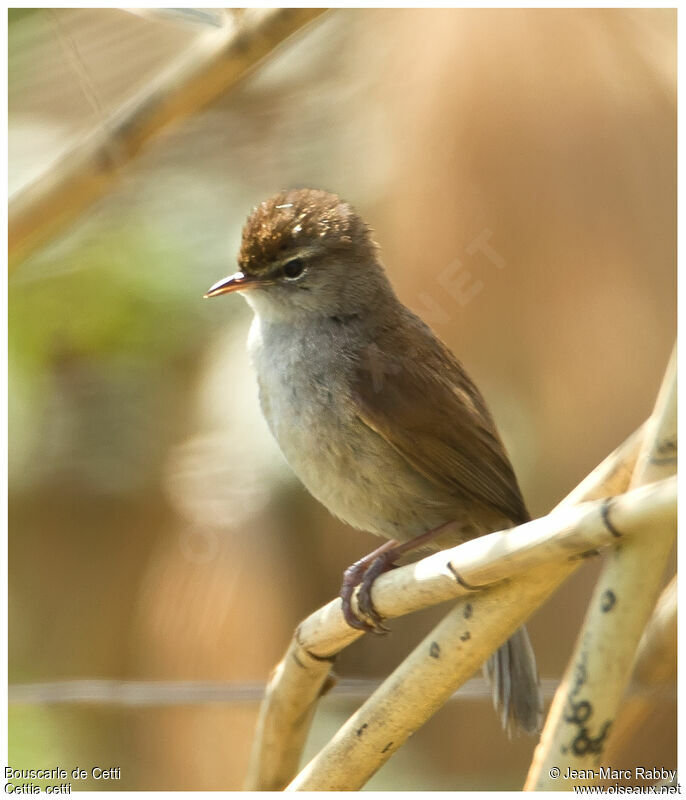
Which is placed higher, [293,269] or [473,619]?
[293,269]

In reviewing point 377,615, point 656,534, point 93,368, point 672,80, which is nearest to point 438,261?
point 672,80

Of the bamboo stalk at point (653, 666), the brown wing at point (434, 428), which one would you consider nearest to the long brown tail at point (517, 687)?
the brown wing at point (434, 428)

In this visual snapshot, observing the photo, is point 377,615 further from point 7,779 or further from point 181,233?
point 181,233

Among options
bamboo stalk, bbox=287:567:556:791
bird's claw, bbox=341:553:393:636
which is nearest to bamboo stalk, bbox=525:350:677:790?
bamboo stalk, bbox=287:567:556:791

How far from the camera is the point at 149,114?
Result: 2.45 m

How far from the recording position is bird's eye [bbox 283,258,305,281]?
274 centimetres

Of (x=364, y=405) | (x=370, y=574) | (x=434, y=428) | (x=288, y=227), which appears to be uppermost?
(x=288, y=227)

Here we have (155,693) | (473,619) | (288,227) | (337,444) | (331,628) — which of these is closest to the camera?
(473,619)

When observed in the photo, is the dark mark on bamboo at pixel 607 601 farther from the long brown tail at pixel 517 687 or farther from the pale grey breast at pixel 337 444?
the pale grey breast at pixel 337 444

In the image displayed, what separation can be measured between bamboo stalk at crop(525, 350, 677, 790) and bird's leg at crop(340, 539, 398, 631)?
639mm

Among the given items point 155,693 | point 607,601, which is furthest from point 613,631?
point 155,693

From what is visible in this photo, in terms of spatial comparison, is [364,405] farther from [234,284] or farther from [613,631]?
[613,631]

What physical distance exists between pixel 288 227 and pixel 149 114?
48 centimetres

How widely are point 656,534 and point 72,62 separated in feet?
8.79
